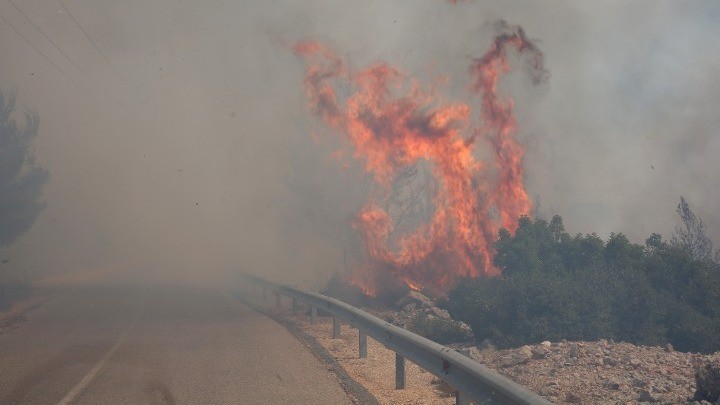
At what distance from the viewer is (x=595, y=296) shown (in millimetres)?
13719

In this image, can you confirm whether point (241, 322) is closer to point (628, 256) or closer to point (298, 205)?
point (628, 256)

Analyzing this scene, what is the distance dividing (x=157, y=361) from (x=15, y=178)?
34655mm

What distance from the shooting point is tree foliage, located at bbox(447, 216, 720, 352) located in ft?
41.7

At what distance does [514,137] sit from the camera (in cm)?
1948

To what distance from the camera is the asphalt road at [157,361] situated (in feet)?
23.6

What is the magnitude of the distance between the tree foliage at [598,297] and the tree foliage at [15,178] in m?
31.1

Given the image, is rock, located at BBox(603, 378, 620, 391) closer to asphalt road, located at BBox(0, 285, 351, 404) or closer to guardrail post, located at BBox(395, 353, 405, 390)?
guardrail post, located at BBox(395, 353, 405, 390)

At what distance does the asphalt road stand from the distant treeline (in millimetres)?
5506

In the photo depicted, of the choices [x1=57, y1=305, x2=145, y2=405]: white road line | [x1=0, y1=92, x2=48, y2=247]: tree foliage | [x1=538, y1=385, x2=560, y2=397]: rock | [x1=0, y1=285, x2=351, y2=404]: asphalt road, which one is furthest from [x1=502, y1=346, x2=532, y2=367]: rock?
[x1=0, y1=92, x2=48, y2=247]: tree foliage

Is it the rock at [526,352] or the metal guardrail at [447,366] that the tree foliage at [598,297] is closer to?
the rock at [526,352]

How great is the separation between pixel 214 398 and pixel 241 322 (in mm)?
7525

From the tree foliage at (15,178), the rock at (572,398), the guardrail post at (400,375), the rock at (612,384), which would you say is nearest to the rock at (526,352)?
the rock at (612,384)

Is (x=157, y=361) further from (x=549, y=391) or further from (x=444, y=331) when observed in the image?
(x=444, y=331)

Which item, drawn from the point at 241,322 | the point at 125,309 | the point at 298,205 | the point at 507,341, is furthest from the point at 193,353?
the point at 298,205
